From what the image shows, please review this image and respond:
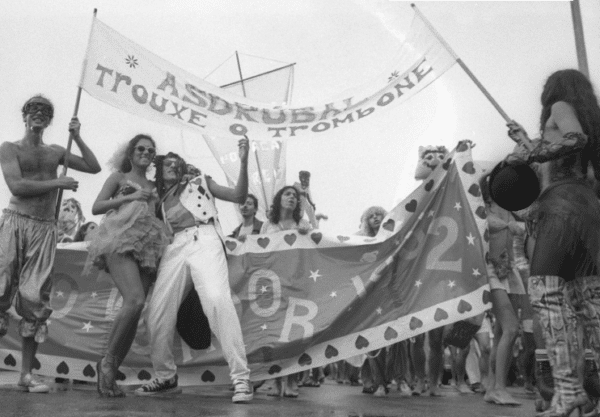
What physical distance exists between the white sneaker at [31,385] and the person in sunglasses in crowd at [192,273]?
61 cm

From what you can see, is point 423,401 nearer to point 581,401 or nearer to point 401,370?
point 401,370

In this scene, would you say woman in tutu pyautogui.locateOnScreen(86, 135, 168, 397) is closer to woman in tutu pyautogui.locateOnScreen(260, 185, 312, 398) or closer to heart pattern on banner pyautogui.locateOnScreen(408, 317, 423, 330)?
woman in tutu pyautogui.locateOnScreen(260, 185, 312, 398)

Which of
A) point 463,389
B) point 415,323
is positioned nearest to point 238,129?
point 415,323

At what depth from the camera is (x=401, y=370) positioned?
7.57 meters

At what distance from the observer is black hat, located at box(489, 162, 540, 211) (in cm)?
381

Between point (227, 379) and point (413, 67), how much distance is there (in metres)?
2.97

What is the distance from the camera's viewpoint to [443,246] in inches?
236

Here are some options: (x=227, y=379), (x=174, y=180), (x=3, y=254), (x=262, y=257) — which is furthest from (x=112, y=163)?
(x=227, y=379)

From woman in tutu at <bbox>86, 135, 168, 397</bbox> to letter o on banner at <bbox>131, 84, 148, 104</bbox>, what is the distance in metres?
0.39

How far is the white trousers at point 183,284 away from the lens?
5.37 metres

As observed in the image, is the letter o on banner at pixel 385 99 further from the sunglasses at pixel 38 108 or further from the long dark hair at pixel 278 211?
the sunglasses at pixel 38 108

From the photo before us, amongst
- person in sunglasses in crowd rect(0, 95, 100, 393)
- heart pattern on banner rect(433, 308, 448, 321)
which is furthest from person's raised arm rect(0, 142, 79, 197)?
heart pattern on banner rect(433, 308, 448, 321)

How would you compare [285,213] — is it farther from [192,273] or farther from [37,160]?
[37,160]

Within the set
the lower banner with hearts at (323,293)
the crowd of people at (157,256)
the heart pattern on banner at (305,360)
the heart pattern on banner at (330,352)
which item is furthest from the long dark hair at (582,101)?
the heart pattern on banner at (305,360)
